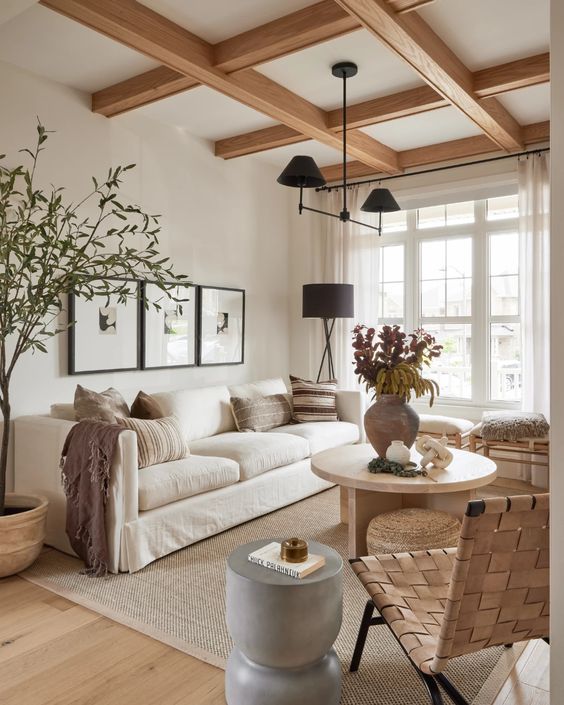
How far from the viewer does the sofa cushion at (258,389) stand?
479 cm

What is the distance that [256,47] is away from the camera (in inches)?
124

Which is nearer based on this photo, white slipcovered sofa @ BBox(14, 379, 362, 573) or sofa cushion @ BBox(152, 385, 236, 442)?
white slipcovered sofa @ BBox(14, 379, 362, 573)

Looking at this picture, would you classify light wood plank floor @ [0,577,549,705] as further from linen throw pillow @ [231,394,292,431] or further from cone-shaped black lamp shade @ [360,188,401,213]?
cone-shaped black lamp shade @ [360,188,401,213]

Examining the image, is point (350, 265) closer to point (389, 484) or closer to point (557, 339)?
point (389, 484)

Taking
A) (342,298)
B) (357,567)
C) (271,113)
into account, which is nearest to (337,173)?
(342,298)

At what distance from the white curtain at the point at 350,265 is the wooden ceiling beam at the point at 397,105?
50.2 inches

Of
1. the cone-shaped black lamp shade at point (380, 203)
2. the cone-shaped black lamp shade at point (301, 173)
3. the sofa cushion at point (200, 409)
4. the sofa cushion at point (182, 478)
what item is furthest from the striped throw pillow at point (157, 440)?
the cone-shaped black lamp shade at point (380, 203)

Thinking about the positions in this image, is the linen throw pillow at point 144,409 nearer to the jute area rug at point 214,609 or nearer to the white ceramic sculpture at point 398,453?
the jute area rug at point 214,609

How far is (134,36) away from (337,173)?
316 centimetres

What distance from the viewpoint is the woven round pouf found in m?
2.78

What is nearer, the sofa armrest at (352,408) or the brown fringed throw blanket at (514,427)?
the brown fringed throw blanket at (514,427)

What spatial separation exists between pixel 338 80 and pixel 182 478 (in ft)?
9.02

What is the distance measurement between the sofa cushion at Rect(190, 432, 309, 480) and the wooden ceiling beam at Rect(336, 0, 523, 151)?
8.23 feet

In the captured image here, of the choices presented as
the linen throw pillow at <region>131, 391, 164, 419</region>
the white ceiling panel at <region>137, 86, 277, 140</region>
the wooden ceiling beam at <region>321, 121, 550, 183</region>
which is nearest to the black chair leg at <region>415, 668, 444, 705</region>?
the linen throw pillow at <region>131, 391, 164, 419</region>
